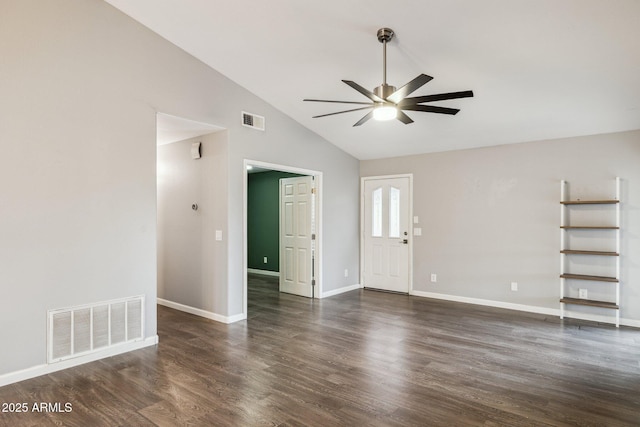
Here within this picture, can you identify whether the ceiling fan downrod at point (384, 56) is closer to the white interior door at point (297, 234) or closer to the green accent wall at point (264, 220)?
the white interior door at point (297, 234)

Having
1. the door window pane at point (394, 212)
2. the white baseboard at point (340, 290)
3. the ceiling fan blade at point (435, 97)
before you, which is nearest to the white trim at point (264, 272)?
the white baseboard at point (340, 290)

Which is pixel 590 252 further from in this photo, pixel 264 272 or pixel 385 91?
pixel 264 272

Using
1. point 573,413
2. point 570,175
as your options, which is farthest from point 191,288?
point 570,175

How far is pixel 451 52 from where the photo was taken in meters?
3.64

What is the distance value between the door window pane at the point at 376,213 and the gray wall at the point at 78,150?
3370 mm

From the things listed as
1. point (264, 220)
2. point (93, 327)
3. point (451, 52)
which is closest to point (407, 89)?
point (451, 52)

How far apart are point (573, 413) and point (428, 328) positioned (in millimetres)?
2025

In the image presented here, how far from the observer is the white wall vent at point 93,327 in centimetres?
336

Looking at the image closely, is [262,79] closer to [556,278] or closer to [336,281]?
[336,281]

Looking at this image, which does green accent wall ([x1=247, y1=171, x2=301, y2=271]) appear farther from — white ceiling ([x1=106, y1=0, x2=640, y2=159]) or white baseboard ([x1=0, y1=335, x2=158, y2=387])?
white baseboard ([x1=0, y1=335, x2=158, y2=387])

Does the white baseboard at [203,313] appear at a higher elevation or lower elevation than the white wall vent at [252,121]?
lower

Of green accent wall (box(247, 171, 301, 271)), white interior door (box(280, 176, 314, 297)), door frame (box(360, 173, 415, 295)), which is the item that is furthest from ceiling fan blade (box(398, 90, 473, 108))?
green accent wall (box(247, 171, 301, 271))

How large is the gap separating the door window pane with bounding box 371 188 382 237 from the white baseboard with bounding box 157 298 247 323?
120 inches

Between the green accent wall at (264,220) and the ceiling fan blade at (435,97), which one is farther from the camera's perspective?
the green accent wall at (264,220)
